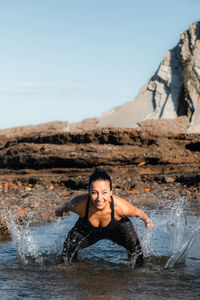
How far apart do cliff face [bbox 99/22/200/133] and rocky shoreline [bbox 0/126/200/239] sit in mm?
17444

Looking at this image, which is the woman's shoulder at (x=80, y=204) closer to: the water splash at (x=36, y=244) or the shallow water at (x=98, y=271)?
the shallow water at (x=98, y=271)

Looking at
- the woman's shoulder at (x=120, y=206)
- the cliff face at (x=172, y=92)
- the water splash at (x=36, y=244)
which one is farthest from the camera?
the cliff face at (x=172, y=92)

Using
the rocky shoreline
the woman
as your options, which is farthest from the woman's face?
the rocky shoreline

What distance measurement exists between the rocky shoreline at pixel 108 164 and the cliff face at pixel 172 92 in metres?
17.4

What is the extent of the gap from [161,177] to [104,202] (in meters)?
8.90

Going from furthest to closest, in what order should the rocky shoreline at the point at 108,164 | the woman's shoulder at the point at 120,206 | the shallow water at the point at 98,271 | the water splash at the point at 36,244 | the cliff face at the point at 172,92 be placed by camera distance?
the cliff face at the point at 172,92, the rocky shoreline at the point at 108,164, the water splash at the point at 36,244, the woman's shoulder at the point at 120,206, the shallow water at the point at 98,271

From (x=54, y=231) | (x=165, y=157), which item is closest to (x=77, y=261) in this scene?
(x=54, y=231)

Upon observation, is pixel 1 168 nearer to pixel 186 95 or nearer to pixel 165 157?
pixel 165 157

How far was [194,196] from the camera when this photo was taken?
11555 millimetres

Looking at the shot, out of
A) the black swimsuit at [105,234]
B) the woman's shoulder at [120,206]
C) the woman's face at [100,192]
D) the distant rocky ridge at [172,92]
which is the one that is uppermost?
the distant rocky ridge at [172,92]

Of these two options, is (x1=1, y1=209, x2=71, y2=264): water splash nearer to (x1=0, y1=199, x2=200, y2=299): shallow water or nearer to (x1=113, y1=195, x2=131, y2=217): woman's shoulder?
(x1=0, y1=199, x2=200, y2=299): shallow water

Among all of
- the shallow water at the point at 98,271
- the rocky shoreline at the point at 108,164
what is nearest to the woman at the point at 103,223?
the shallow water at the point at 98,271

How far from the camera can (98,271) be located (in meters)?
5.45

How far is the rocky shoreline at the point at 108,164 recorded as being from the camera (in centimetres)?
1279
